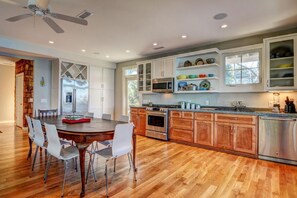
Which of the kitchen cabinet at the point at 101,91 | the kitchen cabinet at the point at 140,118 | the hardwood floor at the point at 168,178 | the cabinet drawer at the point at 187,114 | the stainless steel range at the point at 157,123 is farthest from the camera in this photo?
the kitchen cabinet at the point at 101,91

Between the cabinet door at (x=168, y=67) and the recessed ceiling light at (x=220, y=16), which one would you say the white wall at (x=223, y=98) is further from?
the recessed ceiling light at (x=220, y=16)

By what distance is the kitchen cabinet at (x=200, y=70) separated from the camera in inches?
178

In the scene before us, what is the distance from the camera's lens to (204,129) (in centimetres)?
420

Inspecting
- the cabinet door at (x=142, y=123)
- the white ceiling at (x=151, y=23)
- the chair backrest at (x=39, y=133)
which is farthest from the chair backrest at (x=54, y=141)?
the cabinet door at (x=142, y=123)

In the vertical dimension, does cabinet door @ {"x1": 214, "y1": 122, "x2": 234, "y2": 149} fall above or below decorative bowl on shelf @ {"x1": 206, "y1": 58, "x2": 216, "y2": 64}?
below

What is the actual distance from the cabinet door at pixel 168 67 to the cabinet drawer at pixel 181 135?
1635 millimetres

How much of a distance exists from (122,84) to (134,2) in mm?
4599

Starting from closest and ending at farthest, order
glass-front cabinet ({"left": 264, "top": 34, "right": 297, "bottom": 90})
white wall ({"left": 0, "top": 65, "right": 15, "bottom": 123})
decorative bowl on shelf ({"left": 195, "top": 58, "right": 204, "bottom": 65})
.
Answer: glass-front cabinet ({"left": 264, "top": 34, "right": 297, "bottom": 90})
decorative bowl on shelf ({"left": 195, "top": 58, "right": 204, "bottom": 65})
white wall ({"left": 0, "top": 65, "right": 15, "bottom": 123})

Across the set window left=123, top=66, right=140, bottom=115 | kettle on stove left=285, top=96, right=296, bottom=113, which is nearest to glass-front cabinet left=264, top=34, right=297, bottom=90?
kettle on stove left=285, top=96, right=296, bottom=113

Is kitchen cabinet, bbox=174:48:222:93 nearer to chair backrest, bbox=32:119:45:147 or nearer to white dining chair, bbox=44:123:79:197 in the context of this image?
white dining chair, bbox=44:123:79:197

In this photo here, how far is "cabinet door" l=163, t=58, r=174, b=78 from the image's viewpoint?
5191 millimetres

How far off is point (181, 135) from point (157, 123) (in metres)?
0.80

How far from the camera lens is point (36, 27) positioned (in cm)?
373

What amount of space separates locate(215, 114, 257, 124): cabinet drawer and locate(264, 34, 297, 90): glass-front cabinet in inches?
30.5
